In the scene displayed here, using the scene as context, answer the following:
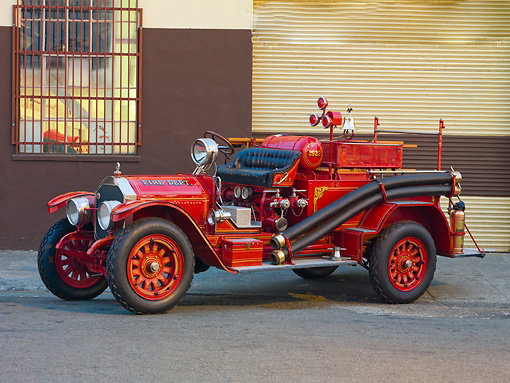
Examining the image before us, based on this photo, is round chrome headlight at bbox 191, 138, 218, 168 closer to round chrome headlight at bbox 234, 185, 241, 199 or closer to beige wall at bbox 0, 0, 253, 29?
round chrome headlight at bbox 234, 185, 241, 199

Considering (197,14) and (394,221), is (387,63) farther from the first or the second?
(394,221)

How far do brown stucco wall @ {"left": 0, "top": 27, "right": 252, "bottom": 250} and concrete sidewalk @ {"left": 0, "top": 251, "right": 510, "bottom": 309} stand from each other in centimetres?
70

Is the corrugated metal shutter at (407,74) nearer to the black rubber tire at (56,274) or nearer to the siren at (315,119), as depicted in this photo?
the siren at (315,119)

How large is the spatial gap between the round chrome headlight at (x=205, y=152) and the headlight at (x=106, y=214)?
115cm

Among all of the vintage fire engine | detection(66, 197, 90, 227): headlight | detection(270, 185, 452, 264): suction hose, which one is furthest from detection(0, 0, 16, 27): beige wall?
detection(270, 185, 452, 264): suction hose

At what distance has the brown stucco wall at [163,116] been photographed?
462 inches

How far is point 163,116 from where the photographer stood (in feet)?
39.1

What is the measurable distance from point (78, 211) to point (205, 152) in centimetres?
149

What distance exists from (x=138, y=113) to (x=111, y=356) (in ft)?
21.3

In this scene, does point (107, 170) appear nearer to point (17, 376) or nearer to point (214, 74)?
point (214, 74)

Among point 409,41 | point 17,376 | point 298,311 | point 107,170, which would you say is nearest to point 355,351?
point 298,311

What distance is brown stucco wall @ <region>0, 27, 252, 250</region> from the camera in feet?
38.5

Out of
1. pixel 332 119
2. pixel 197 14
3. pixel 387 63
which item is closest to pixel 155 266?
pixel 332 119

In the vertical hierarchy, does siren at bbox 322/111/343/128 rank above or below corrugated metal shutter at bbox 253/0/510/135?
below
